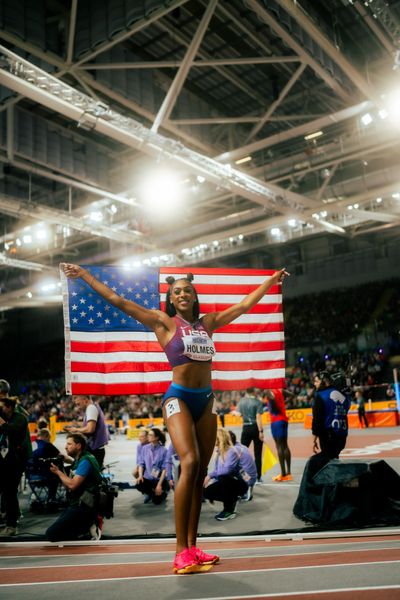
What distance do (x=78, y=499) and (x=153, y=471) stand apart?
2.56 metres

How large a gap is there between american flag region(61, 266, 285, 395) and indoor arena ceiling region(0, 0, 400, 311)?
5563 mm

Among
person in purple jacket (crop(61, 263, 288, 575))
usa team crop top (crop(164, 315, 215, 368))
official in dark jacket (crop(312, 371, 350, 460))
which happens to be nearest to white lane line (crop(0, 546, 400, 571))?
person in purple jacket (crop(61, 263, 288, 575))

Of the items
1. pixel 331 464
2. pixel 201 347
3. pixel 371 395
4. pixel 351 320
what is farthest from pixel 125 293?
pixel 351 320

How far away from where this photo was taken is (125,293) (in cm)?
581

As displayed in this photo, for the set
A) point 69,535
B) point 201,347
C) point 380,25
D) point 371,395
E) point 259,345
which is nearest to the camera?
point 201,347

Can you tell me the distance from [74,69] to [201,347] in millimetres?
8919

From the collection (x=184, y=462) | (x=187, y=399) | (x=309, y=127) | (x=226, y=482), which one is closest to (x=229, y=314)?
(x=187, y=399)

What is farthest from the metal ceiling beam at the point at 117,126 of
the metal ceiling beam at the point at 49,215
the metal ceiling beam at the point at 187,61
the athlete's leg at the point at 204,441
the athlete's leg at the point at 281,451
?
the athlete's leg at the point at 204,441

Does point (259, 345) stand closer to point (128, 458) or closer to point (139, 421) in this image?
point (128, 458)

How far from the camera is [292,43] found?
9.92 metres

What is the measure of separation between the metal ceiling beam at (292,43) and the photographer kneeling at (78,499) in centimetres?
778

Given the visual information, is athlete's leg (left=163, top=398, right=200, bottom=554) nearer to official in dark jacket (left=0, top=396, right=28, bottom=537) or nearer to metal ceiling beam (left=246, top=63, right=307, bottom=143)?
official in dark jacket (left=0, top=396, right=28, bottom=537)

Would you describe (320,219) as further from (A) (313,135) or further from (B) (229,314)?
(B) (229,314)

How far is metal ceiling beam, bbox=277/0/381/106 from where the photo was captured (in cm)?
882
